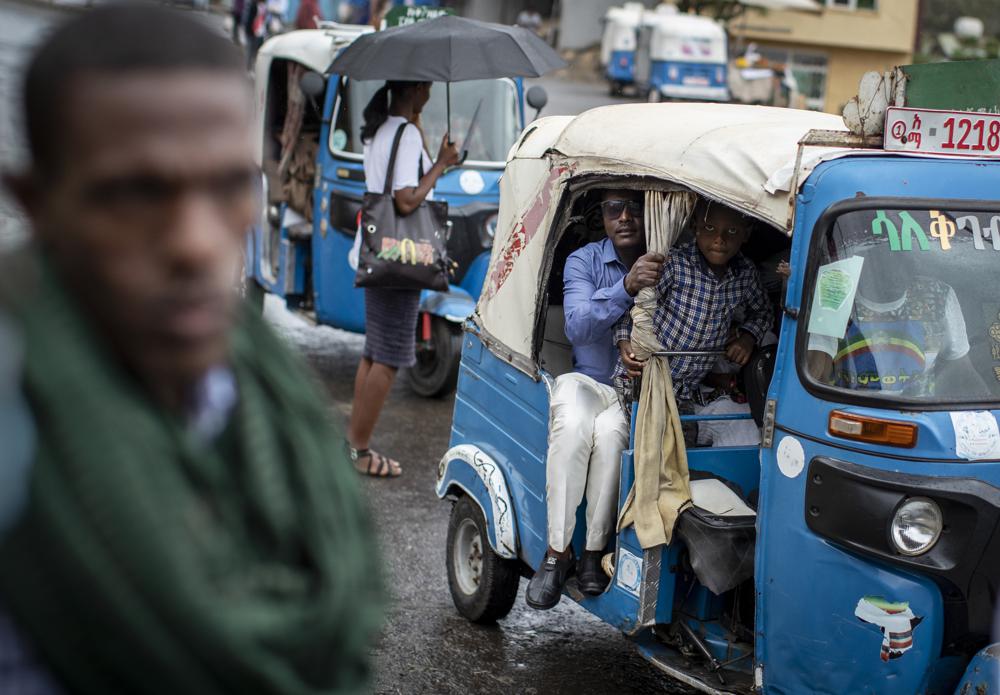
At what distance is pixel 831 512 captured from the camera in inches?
137

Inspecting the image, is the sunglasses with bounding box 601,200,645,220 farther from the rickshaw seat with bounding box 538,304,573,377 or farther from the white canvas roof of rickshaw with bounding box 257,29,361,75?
the white canvas roof of rickshaw with bounding box 257,29,361,75

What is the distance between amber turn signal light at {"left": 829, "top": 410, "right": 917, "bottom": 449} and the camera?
3.40 meters

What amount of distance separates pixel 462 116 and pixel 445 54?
87.3 inches

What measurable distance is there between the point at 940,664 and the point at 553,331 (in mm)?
2227

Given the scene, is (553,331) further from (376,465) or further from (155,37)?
(155,37)

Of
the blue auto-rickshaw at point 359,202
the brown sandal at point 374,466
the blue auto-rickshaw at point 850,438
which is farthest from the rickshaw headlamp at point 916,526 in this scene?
the blue auto-rickshaw at point 359,202

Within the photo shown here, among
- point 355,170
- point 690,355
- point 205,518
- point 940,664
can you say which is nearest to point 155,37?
point 205,518

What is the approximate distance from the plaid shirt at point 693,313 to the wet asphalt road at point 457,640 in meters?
1.20

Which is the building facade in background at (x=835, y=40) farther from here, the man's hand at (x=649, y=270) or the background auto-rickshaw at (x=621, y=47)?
the man's hand at (x=649, y=270)

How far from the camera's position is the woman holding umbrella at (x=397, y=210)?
654 cm

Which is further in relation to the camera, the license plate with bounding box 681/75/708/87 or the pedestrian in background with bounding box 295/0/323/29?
the license plate with bounding box 681/75/708/87

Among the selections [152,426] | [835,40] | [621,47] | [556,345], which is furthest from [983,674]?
[835,40]

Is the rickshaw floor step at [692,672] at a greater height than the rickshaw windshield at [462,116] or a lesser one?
lesser

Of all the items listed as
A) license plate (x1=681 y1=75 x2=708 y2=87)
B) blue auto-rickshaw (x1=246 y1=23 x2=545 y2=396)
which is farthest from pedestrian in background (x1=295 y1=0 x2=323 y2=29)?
license plate (x1=681 y1=75 x2=708 y2=87)
